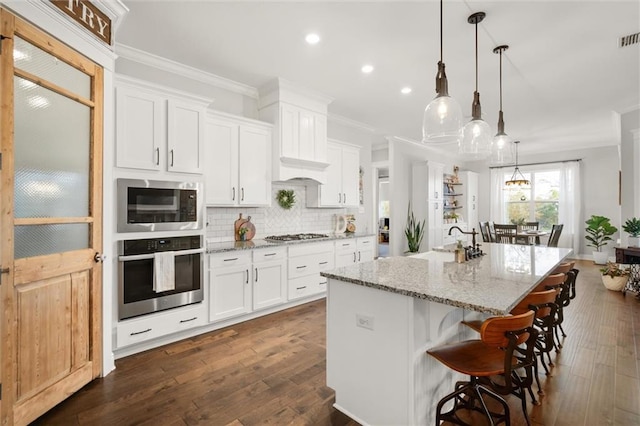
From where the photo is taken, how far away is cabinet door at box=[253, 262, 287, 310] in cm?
364

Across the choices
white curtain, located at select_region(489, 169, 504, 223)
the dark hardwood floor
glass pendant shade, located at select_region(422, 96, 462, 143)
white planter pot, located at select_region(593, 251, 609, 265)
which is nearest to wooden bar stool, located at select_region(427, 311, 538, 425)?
the dark hardwood floor

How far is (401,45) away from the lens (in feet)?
10.1

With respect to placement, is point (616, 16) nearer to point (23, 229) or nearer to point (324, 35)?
point (324, 35)

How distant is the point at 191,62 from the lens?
3.48m

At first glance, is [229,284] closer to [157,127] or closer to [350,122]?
[157,127]

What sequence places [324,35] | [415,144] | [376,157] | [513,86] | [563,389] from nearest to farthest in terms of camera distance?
1. [563,389]
2. [324,35]
3. [513,86]
4. [415,144]
5. [376,157]

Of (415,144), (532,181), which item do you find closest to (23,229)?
(415,144)

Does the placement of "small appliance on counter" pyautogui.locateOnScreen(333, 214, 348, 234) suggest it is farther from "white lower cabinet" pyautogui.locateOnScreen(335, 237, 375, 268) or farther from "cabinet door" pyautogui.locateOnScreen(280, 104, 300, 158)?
"cabinet door" pyautogui.locateOnScreen(280, 104, 300, 158)

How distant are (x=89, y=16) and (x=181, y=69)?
1.36 meters

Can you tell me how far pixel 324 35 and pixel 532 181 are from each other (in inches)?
332

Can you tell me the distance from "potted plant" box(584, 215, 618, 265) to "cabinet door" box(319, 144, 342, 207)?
20.6ft

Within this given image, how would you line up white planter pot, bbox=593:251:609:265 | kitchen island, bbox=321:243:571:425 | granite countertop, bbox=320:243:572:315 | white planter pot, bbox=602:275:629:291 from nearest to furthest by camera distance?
granite countertop, bbox=320:243:572:315 → kitchen island, bbox=321:243:571:425 → white planter pot, bbox=602:275:629:291 → white planter pot, bbox=593:251:609:265

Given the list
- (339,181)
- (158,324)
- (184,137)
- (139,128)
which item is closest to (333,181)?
(339,181)

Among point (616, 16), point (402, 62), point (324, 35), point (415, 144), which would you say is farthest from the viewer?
point (415, 144)
